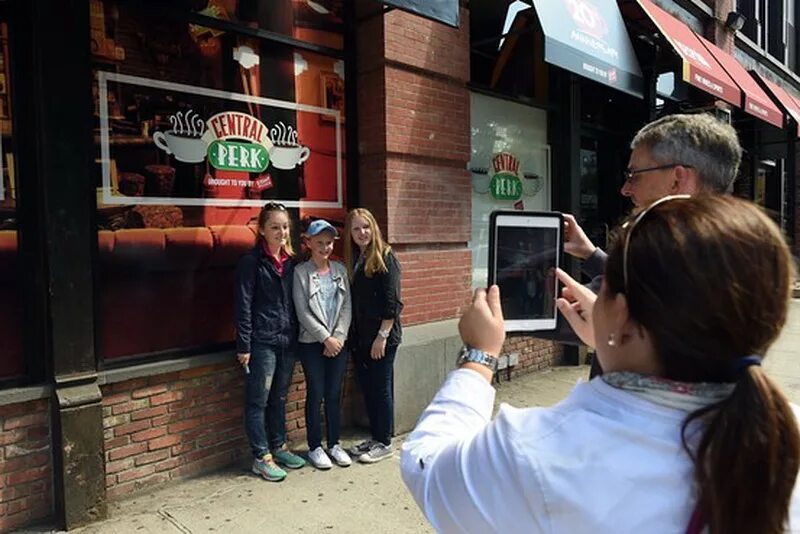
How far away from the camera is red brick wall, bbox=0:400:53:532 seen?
344cm

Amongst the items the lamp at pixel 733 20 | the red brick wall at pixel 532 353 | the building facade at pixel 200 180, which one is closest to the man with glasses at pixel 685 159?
the building facade at pixel 200 180

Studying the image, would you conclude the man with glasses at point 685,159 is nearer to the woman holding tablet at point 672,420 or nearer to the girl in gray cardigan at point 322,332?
the woman holding tablet at point 672,420

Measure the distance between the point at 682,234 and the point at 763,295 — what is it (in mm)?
153

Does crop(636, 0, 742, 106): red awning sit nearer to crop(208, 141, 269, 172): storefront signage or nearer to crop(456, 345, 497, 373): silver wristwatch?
crop(208, 141, 269, 172): storefront signage

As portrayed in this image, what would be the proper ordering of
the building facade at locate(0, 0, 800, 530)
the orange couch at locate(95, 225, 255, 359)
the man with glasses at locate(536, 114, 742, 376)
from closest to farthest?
the man with glasses at locate(536, 114, 742, 376)
the building facade at locate(0, 0, 800, 530)
the orange couch at locate(95, 225, 255, 359)

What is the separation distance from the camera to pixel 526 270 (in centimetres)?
175

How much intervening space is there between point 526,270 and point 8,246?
10.3ft

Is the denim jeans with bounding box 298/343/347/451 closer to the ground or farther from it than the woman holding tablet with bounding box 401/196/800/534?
closer to the ground

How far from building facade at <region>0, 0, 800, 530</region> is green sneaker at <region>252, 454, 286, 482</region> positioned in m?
0.29

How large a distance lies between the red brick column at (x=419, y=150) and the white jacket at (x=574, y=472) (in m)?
4.15

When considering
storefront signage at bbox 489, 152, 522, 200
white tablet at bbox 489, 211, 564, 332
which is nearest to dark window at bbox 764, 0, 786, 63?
storefront signage at bbox 489, 152, 522, 200

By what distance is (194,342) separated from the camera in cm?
438

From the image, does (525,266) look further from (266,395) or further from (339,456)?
(339,456)

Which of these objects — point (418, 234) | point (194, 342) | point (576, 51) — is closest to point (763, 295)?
point (194, 342)
